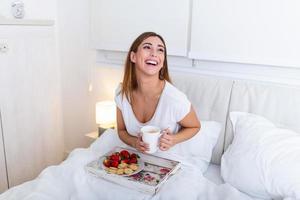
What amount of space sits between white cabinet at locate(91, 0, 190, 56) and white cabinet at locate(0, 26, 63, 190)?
398mm

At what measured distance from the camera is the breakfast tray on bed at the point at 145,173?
4.26 ft

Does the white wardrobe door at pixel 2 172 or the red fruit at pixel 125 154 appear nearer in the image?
the red fruit at pixel 125 154

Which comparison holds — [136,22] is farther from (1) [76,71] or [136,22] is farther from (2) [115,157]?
(2) [115,157]

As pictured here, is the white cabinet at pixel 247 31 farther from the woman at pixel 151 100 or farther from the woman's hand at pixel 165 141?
the woman's hand at pixel 165 141

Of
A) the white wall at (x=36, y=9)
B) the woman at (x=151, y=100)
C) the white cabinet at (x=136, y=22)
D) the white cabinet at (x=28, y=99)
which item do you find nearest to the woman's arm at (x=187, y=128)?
the woman at (x=151, y=100)

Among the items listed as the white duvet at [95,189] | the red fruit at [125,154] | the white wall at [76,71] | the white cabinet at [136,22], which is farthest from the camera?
the white wall at [76,71]

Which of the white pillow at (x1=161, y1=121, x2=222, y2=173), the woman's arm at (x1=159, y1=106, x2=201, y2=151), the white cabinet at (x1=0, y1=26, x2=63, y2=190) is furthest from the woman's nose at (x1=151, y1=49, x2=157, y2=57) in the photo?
the white cabinet at (x1=0, y1=26, x2=63, y2=190)

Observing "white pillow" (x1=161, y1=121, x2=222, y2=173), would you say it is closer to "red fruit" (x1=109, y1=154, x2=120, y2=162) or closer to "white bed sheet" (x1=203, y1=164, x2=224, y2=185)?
"white bed sheet" (x1=203, y1=164, x2=224, y2=185)

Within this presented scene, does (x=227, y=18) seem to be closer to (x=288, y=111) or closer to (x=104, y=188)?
(x=288, y=111)

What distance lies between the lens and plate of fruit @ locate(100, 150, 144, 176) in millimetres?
1400

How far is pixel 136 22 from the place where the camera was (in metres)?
2.25

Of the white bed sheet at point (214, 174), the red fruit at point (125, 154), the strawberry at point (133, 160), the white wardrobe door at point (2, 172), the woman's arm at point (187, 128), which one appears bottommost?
the white wardrobe door at point (2, 172)

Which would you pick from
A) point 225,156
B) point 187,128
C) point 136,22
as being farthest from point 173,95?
point 136,22

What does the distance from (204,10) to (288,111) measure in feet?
2.67
